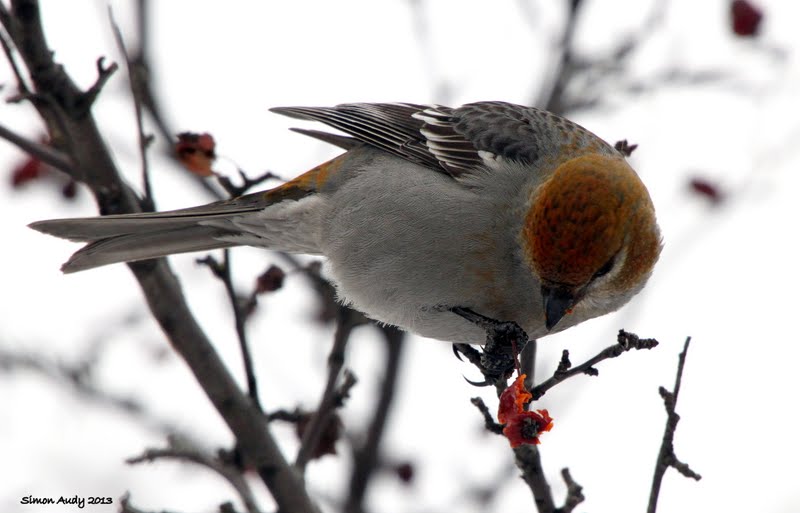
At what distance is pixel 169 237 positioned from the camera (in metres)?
4.96

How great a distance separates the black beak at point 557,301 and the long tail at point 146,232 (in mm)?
2086

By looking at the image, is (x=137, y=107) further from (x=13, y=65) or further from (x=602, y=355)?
(x=602, y=355)

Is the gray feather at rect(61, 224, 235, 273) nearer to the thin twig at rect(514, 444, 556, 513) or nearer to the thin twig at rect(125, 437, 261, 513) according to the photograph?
the thin twig at rect(125, 437, 261, 513)

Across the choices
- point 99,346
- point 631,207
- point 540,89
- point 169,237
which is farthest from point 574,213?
point 99,346

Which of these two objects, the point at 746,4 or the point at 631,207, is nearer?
the point at 631,207

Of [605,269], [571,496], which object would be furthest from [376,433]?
[571,496]

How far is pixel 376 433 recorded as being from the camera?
575cm

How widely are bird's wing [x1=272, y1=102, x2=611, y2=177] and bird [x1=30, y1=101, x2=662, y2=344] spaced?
1 centimetres

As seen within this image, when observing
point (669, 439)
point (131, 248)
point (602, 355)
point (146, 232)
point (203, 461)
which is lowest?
point (669, 439)

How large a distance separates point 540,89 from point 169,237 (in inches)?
127

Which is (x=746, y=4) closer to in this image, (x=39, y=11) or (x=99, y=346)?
(x=39, y=11)

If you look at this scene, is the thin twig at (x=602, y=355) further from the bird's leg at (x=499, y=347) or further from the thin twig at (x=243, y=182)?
the thin twig at (x=243, y=182)

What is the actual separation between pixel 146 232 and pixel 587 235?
2.51 m

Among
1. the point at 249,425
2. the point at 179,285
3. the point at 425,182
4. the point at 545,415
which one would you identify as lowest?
the point at 545,415
